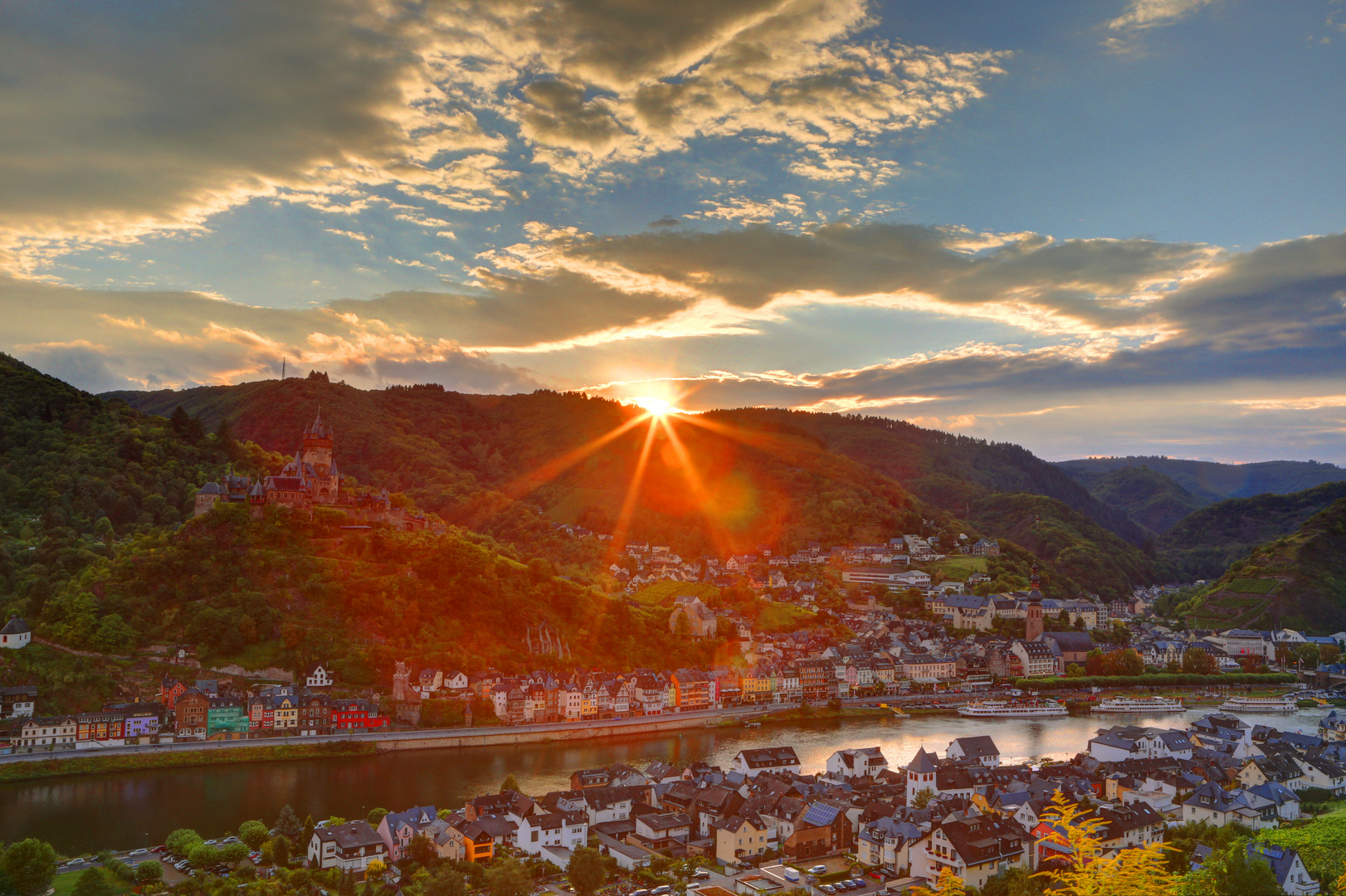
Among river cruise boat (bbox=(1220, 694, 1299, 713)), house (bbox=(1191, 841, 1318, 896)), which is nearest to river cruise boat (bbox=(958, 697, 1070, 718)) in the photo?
river cruise boat (bbox=(1220, 694, 1299, 713))

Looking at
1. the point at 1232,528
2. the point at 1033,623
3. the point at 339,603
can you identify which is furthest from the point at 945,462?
the point at 339,603

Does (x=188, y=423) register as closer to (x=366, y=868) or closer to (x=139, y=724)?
(x=139, y=724)

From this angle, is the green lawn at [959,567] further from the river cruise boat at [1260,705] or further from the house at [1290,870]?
the house at [1290,870]

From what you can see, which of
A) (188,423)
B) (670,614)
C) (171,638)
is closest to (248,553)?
(171,638)

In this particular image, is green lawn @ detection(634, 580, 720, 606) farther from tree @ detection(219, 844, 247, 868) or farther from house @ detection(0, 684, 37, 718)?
tree @ detection(219, 844, 247, 868)

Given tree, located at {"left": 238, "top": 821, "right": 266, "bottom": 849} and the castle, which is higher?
the castle

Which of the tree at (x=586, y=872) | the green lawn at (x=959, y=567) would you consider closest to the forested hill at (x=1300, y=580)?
the green lawn at (x=959, y=567)
